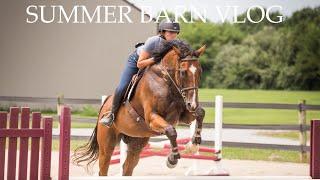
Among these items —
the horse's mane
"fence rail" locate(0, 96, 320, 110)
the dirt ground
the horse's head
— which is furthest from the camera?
"fence rail" locate(0, 96, 320, 110)

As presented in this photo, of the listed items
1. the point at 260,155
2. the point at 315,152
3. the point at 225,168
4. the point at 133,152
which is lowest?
the point at 260,155

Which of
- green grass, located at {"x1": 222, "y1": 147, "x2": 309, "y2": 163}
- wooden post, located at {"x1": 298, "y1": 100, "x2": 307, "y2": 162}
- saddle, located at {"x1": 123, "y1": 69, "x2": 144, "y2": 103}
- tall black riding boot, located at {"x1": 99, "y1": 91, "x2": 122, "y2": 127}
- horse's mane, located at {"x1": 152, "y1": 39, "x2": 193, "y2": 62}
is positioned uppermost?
horse's mane, located at {"x1": 152, "y1": 39, "x2": 193, "y2": 62}

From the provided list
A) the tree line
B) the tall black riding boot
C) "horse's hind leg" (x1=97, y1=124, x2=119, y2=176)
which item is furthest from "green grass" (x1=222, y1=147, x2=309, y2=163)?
the tall black riding boot

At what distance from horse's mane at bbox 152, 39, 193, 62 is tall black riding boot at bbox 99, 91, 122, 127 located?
52 cm

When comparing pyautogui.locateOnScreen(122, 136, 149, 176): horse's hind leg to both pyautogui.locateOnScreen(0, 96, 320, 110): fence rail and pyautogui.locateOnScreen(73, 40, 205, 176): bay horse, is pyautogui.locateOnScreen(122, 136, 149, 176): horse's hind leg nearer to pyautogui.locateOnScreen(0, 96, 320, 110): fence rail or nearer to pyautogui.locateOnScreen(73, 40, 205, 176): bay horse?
pyautogui.locateOnScreen(73, 40, 205, 176): bay horse

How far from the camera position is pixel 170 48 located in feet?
13.7

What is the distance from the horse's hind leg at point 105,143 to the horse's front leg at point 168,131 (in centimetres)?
84

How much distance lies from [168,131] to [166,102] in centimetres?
35

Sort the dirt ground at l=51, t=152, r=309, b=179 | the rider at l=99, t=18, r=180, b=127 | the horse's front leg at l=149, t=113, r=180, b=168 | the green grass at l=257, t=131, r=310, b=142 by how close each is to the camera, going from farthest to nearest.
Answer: the green grass at l=257, t=131, r=310, b=142 → the dirt ground at l=51, t=152, r=309, b=179 → the rider at l=99, t=18, r=180, b=127 → the horse's front leg at l=149, t=113, r=180, b=168

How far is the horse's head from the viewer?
3.82 meters

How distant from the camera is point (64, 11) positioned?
8891mm

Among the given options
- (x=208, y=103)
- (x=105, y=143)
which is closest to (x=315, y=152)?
(x=105, y=143)

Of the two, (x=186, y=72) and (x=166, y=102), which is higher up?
(x=186, y=72)

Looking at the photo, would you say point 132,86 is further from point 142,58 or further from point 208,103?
point 208,103
